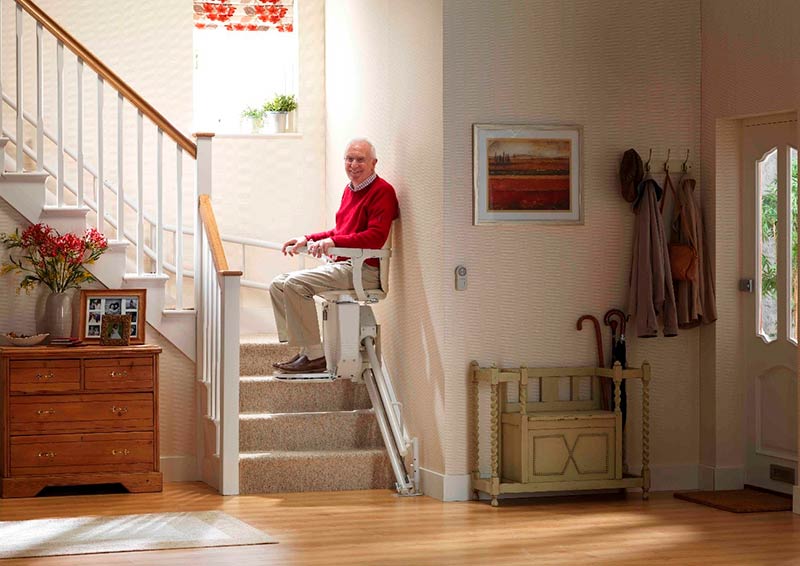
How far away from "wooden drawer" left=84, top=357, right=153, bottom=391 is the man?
0.74 meters

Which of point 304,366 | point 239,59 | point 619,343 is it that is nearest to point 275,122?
point 239,59

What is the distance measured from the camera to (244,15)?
8.84 meters

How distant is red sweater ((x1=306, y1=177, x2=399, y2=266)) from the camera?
7.02 metres

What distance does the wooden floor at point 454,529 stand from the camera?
5.28 m

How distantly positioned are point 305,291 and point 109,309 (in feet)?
3.44

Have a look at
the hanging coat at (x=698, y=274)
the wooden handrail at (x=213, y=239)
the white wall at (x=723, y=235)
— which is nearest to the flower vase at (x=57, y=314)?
the wooden handrail at (x=213, y=239)

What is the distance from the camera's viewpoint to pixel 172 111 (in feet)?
28.3

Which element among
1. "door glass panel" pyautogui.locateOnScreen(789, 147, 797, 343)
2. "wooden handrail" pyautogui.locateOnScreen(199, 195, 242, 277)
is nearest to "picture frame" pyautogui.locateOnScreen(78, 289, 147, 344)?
"wooden handrail" pyautogui.locateOnScreen(199, 195, 242, 277)

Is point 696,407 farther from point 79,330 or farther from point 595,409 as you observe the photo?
point 79,330

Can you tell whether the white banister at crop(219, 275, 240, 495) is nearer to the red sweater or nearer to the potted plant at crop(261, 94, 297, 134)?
the red sweater

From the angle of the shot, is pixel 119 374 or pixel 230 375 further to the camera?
pixel 119 374

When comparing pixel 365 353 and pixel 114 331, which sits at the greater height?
pixel 114 331

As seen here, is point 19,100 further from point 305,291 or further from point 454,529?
point 454,529

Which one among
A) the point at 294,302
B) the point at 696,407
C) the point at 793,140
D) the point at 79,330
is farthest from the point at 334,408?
the point at 793,140
